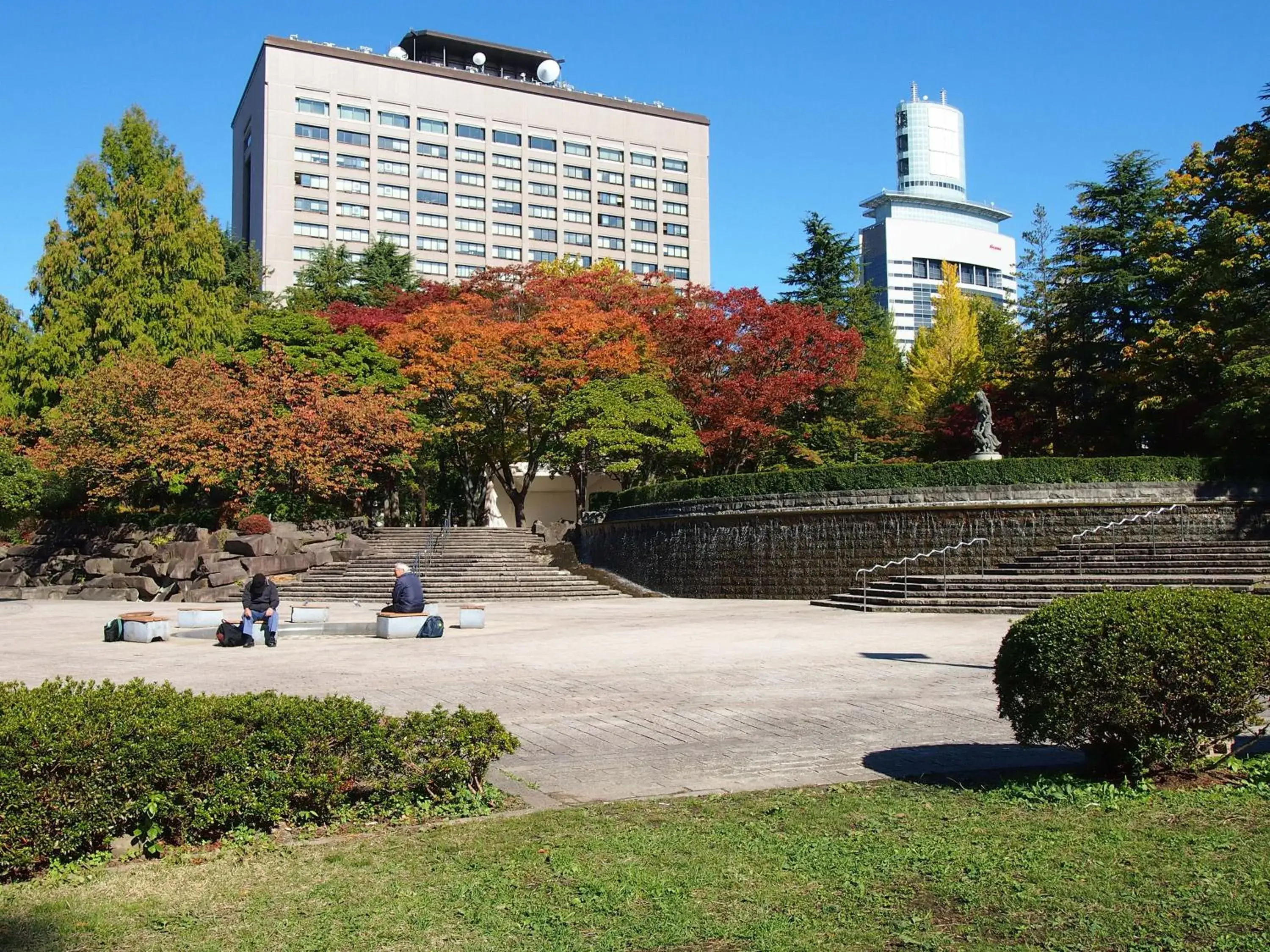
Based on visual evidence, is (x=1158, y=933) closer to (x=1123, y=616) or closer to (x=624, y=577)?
(x=1123, y=616)

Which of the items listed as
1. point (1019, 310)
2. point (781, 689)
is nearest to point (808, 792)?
point (781, 689)

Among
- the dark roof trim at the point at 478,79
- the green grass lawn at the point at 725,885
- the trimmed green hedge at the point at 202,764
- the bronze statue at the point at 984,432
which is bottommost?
the green grass lawn at the point at 725,885

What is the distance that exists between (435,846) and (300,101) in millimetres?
77579

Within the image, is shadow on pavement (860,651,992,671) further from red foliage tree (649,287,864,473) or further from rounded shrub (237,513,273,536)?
rounded shrub (237,513,273,536)

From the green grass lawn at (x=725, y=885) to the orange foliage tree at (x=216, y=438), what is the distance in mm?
28145

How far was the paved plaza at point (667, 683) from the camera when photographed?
6.75m

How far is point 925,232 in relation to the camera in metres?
125

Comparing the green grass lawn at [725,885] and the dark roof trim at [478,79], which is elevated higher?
the dark roof trim at [478,79]

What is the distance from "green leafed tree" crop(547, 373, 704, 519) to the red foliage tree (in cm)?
83

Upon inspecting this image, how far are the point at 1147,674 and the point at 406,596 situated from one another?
13.2 meters

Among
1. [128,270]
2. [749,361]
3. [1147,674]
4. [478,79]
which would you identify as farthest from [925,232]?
[1147,674]

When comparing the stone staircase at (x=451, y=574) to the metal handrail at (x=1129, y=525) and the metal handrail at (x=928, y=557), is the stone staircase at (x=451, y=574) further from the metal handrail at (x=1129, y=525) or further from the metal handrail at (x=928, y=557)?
the metal handrail at (x=1129, y=525)

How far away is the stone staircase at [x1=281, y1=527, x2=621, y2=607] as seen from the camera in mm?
28219

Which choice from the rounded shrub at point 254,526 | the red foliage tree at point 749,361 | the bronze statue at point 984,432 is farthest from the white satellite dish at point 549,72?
the bronze statue at point 984,432
